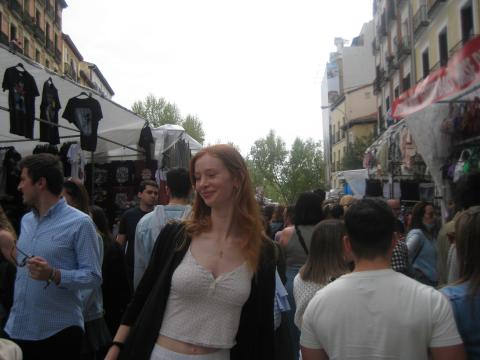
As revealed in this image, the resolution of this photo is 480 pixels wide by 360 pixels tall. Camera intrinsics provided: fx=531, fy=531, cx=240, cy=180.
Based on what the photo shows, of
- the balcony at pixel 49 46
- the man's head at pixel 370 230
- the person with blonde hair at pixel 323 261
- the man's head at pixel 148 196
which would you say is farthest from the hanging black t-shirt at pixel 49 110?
the balcony at pixel 49 46

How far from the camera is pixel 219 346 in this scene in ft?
7.93

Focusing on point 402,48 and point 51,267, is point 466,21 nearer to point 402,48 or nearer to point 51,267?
point 402,48

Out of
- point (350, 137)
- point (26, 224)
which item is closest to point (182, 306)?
point (26, 224)

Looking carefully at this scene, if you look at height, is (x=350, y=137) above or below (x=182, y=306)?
above

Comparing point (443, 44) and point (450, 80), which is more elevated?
point (443, 44)

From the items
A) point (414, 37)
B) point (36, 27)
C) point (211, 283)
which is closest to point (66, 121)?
point (211, 283)

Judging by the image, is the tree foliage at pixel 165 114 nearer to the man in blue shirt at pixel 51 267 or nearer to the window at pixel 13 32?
the window at pixel 13 32

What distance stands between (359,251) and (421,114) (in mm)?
6393

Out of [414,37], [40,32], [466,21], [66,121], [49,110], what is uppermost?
[40,32]

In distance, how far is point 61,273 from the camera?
10.6 ft

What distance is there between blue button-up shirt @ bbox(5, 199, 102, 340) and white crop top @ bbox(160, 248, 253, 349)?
3.57ft

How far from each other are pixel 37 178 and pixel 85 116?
15.9 ft

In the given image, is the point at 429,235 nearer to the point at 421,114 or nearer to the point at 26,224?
the point at 421,114

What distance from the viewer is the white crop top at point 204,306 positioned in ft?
7.93
